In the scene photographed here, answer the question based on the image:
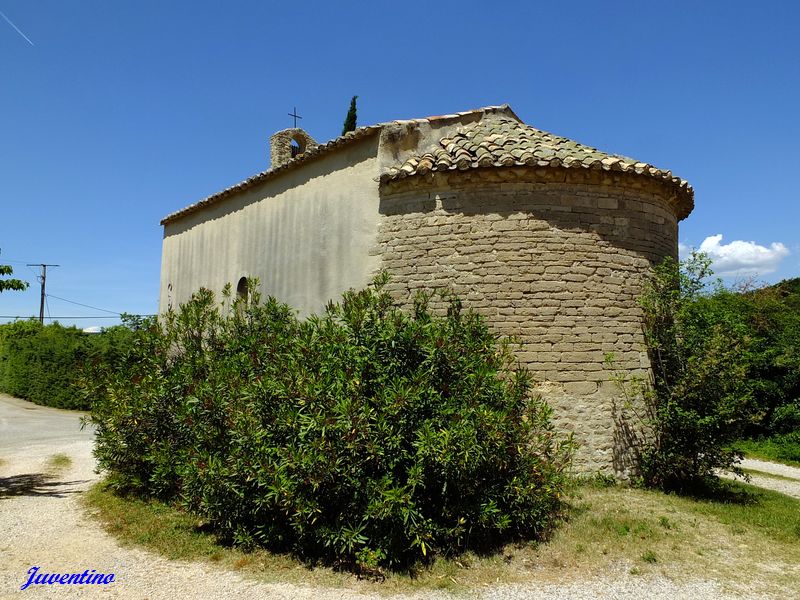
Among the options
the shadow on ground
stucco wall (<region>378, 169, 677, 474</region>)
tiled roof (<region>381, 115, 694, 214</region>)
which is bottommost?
the shadow on ground

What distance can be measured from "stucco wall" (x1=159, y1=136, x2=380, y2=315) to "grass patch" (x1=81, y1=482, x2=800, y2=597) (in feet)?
14.8

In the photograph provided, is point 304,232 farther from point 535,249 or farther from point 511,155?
point 535,249

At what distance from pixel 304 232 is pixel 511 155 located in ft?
14.4

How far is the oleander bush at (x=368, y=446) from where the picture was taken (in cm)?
537

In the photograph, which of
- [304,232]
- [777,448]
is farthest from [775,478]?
[304,232]

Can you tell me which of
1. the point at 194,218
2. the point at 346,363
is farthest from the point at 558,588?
the point at 194,218

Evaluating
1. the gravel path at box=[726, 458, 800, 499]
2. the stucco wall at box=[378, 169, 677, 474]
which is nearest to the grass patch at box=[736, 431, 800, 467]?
the gravel path at box=[726, 458, 800, 499]

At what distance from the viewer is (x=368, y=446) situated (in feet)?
17.4

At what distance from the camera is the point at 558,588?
5.16m

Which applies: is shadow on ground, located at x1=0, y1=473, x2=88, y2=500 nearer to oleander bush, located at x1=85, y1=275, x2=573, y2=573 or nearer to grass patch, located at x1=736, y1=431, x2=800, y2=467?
oleander bush, located at x1=85, y1=275, x2=573, y2=573

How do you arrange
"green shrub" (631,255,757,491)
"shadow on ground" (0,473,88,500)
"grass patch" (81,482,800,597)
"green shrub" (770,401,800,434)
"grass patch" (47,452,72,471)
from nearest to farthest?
"grass patch" (81,482,800,597), "green shrub" (631,255,757,491), "shadow on ground" (0,473,88,500), "grass patch" (47,452,72,471), "green shrub" (770,401,800,434)

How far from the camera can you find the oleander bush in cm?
537

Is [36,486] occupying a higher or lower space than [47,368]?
lower

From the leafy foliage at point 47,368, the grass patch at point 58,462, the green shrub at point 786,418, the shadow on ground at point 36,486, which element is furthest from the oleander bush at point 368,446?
the leafy foliage at point 47,368
